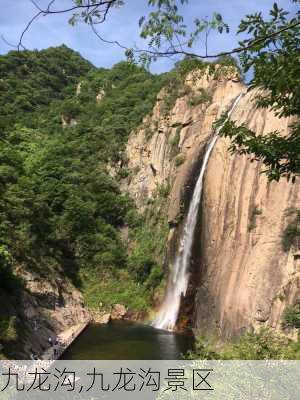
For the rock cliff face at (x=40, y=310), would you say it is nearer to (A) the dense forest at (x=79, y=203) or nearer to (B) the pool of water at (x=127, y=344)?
(A) the dense forest at (x=79, y=203)

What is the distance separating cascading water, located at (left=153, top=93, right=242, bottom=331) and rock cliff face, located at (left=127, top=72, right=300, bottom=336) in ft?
2.24

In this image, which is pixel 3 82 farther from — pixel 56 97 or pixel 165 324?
pixel 165 324

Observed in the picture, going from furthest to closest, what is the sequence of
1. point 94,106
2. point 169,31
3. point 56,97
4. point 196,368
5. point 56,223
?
point 56,97
point 94,106
point 56,223
point 196,368
point 169,31

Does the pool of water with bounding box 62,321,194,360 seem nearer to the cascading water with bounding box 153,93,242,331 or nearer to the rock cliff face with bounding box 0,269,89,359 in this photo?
the cascading water with bounding box 153,93,242,331

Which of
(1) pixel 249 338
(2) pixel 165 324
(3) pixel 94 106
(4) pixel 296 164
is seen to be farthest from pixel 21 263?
(3) pixel 94 106

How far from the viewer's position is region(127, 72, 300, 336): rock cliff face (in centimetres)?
1880

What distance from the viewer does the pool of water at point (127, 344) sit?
1997 cm

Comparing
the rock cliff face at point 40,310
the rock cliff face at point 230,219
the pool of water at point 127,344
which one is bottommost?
the pool of water at point 127,344

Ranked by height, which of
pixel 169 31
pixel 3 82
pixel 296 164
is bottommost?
pixel 296 164

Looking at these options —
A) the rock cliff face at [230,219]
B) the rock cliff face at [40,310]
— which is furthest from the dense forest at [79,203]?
the rock cliff face at [230,219]

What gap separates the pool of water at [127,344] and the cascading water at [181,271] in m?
1.14

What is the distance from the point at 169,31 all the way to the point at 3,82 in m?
64.9

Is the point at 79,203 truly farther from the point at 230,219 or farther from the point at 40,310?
the point at 230,219

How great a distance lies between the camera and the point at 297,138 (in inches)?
215
